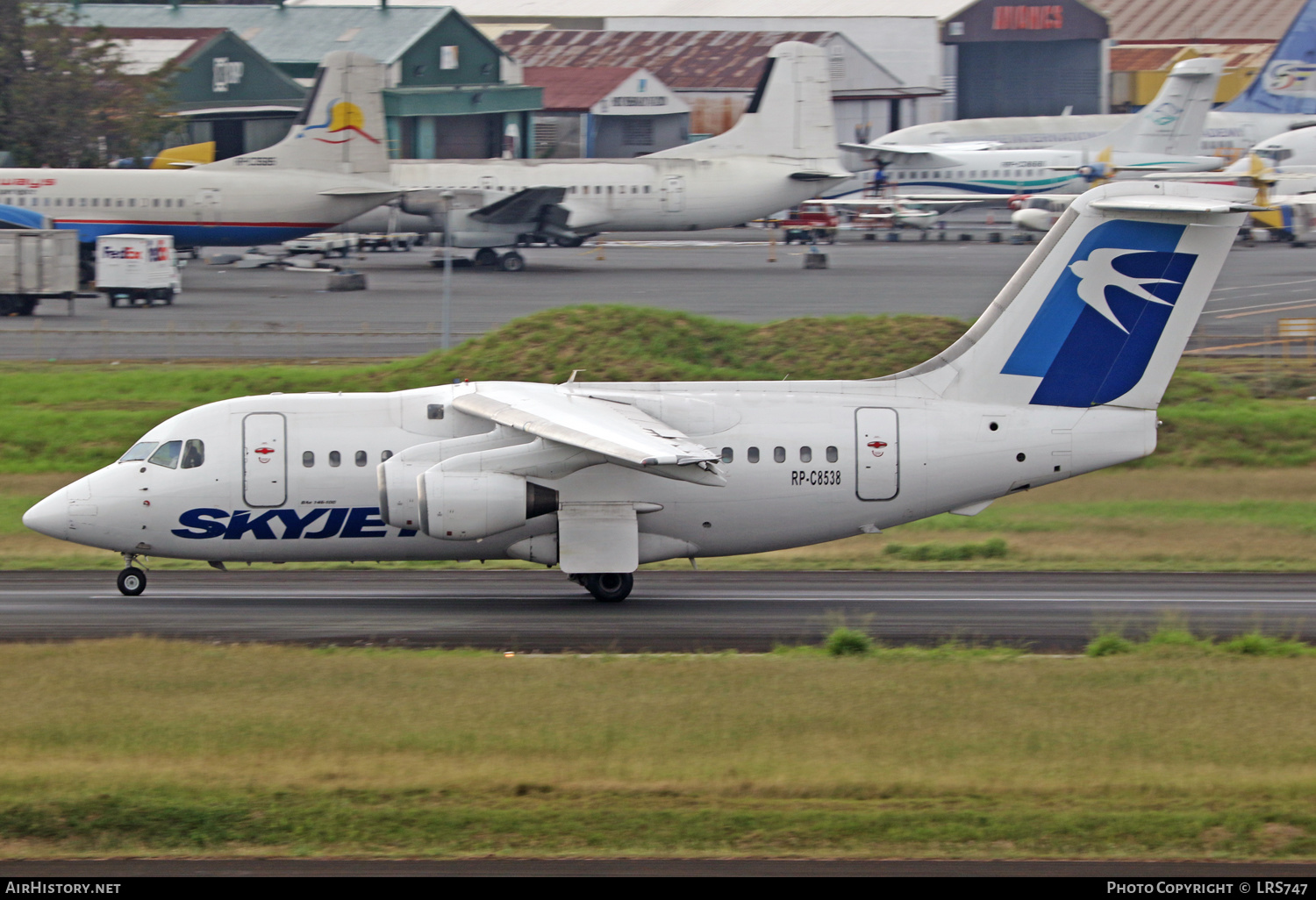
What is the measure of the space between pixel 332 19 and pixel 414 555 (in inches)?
3852

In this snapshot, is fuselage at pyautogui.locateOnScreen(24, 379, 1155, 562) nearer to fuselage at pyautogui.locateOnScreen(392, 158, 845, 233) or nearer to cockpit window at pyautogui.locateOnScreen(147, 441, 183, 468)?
cockpit window at pyautogui.locateOnScreen(147, 441, 183, 468)

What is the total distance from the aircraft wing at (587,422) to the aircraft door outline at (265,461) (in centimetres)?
281

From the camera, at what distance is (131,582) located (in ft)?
74.4

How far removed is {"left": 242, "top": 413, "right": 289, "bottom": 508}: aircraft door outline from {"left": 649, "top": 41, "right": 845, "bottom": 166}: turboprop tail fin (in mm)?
52480

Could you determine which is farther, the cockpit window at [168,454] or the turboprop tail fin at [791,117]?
the turboprop tail fin at [791,117]

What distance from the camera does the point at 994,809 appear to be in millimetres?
11266

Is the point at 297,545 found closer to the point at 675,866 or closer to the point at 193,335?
the point at 675,866

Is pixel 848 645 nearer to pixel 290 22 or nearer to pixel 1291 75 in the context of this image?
pixel 290 22

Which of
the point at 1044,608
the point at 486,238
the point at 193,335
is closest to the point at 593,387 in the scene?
the point at 1044,608

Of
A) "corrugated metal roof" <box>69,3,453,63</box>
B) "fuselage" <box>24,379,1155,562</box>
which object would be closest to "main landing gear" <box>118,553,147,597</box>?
"fuselage" <box>24,379,1155,562</box>

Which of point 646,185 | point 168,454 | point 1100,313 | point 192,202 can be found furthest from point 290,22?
point 1100,313

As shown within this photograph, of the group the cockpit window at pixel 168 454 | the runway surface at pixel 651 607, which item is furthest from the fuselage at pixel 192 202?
the cockpit window at pixel 168 454

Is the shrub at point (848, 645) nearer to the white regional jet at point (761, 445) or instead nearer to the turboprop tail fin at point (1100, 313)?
the white regional jet at point (761, 445)

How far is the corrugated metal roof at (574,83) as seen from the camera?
113750mm
